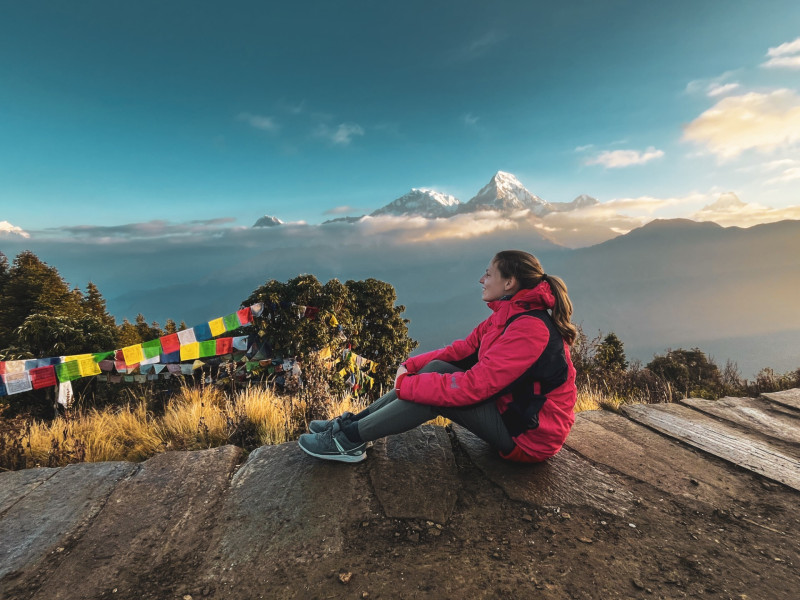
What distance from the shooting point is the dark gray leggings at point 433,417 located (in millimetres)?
2330

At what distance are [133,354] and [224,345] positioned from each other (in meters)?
1.30

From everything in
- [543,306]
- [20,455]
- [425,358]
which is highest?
[543,306]

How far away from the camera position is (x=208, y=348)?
651cm

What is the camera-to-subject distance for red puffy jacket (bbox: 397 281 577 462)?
216cm

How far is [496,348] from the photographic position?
86.2 inches

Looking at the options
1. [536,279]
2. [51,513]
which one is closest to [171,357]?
[51,513]

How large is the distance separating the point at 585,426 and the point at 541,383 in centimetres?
154

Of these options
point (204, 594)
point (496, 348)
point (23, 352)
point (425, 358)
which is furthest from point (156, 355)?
point (496, 348)

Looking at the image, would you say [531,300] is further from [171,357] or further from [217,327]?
[171,357]

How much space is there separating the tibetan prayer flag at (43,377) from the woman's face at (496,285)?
641 cm

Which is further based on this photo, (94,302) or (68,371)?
(94,302)

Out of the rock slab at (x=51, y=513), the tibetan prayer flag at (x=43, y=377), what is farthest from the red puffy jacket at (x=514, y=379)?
the tibetan prayer flag at (x=43, y=377)

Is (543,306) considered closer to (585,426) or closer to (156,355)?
(585,426)

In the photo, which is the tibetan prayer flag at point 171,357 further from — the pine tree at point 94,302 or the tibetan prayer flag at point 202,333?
the pine tree at point 94,302
